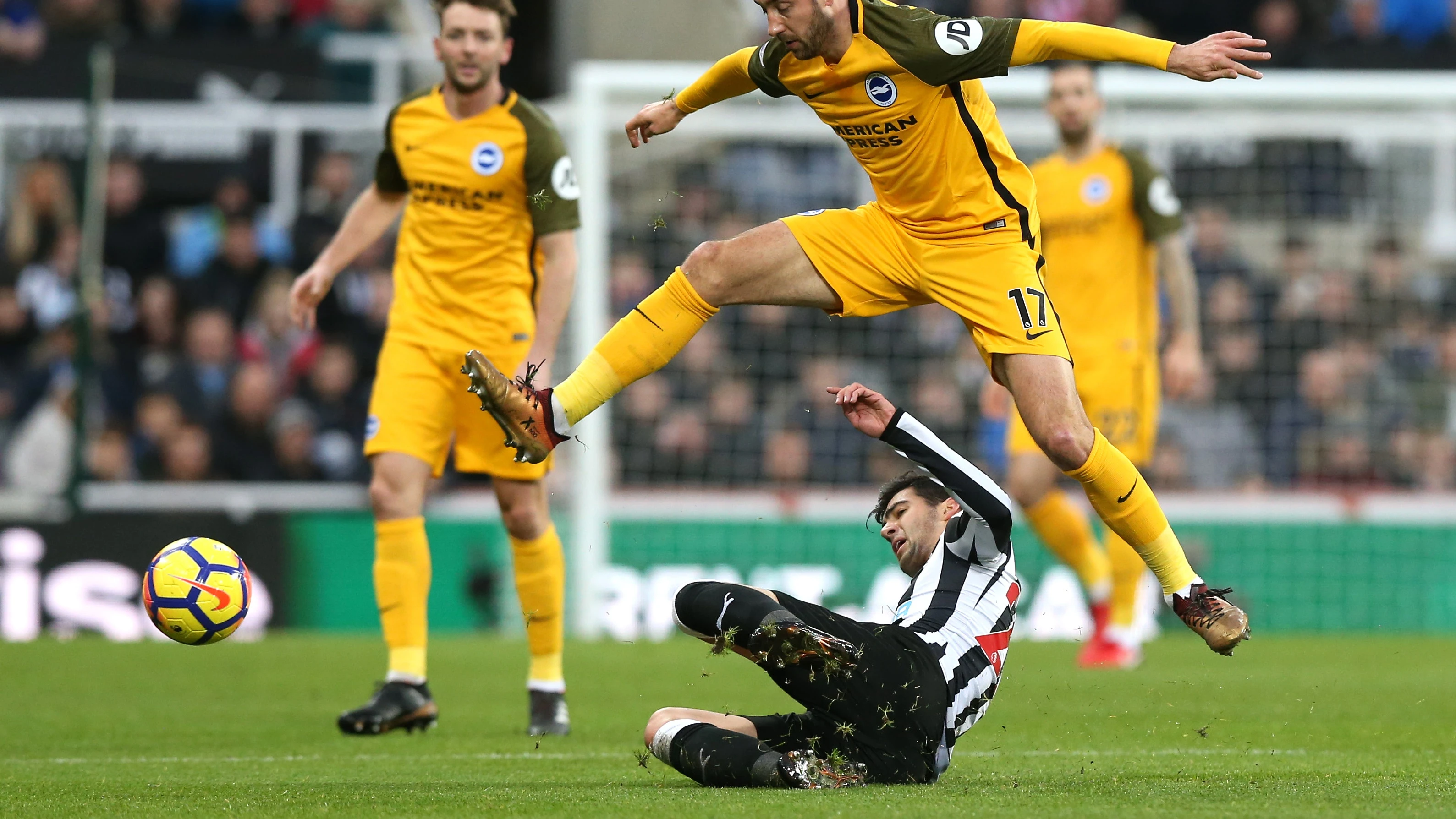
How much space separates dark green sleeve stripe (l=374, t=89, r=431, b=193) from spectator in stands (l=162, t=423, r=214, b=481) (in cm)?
595

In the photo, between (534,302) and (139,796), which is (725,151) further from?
(139,796)

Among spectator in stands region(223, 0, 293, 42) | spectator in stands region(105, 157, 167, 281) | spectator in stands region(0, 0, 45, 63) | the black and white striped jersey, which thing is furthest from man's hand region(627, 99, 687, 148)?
spectator in stands region(223, 0, 293, 42)

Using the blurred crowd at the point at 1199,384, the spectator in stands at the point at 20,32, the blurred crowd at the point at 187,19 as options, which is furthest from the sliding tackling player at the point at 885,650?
the blurred crowd at the point at 187,19

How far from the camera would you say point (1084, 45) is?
534 centimetres

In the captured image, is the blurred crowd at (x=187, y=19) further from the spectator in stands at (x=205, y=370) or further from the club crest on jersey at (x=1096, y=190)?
the club crest on jersey at (x=1096, y=190)

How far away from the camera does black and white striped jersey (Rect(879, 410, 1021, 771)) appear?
4926 mm

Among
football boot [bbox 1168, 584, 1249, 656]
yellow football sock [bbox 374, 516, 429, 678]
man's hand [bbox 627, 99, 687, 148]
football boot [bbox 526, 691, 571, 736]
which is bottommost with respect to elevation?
football boot [bbox 526, 691, 571, 736]

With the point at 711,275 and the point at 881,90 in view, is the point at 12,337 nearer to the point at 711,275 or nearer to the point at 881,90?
the point at 711,275

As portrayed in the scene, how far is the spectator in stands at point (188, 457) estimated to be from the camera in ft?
42.2

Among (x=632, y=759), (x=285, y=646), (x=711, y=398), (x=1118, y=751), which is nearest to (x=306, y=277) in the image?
(x=632, y=759)

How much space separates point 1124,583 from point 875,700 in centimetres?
531

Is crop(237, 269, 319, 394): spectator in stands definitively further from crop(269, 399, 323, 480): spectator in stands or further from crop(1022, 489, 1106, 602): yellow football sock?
crop(1022, 489, 1106, 602): yellow football sock

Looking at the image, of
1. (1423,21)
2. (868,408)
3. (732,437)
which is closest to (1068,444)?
(868,408)

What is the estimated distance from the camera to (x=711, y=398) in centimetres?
1348
